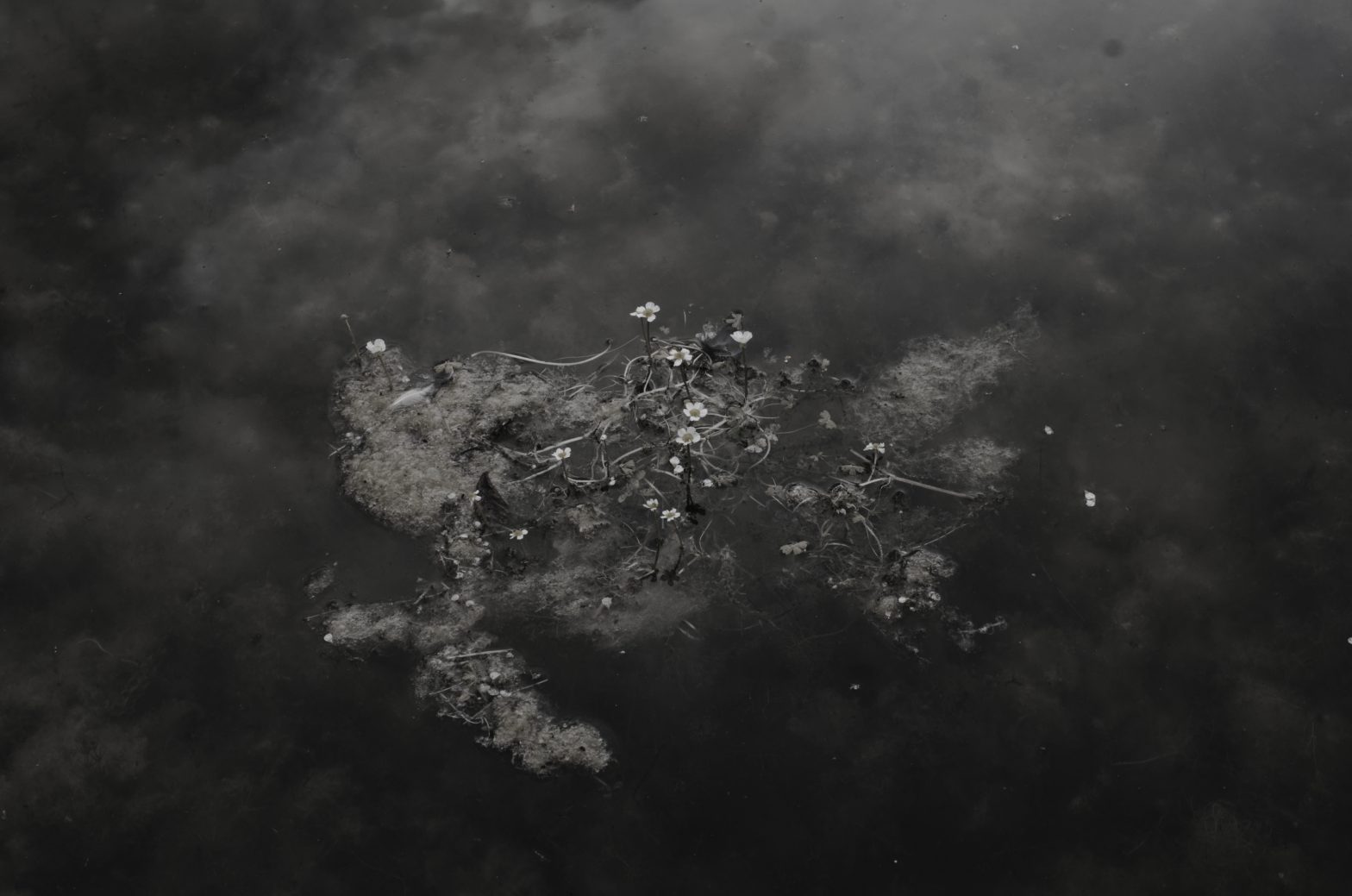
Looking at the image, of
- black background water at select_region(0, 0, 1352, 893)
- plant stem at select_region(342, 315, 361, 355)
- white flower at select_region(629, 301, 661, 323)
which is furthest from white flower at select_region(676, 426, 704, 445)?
plant stem at select_region(342, 315, 361, 355)

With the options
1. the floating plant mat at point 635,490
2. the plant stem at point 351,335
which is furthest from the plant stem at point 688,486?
the plant stem at point 351,335

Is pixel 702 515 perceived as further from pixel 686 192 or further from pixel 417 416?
pixel 686 192

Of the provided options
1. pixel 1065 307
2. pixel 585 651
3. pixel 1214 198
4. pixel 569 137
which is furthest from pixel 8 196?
pixel 1214 198

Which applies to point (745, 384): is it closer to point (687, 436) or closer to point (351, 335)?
point (687, 436)

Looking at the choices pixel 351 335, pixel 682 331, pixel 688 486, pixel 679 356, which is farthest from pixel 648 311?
pixel 351 335

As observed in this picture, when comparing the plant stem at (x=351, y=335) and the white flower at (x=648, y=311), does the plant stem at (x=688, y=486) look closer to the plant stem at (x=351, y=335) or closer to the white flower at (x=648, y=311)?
the white flower at (x=648, y=311)

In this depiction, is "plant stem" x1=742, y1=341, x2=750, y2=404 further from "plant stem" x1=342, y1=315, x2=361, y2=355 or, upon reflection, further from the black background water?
"plant stem" x1=342, y1=315, x2=361, y2=355
